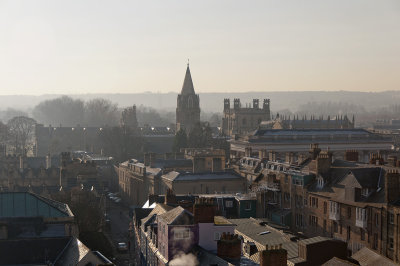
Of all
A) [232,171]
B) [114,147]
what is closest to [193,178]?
[232,171]

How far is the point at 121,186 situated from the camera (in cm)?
9619

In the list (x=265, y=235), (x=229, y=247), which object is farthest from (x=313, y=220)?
(x=229, y=247)

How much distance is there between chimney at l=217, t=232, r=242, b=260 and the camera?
31.3m

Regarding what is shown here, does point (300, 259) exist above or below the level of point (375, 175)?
below

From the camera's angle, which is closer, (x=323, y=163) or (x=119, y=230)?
(x=323, y=163)

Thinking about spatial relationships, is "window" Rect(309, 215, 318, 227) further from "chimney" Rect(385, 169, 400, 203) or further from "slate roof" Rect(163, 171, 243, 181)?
"slate roof" Rect(163, 171, 243, 181)

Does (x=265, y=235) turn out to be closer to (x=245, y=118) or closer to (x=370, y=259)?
(x=370, y=259)

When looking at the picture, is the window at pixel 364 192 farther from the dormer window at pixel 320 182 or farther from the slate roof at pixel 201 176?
the slate roof at pixel 201 176

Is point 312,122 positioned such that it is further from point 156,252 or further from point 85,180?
point 156,252

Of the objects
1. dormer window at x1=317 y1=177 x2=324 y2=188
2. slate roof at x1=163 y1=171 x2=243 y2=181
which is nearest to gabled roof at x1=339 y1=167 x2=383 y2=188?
dormer window at x1=317 y1=177 x2=324 y2=188

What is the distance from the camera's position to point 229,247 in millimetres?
31375

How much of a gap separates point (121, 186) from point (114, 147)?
28.7 metres

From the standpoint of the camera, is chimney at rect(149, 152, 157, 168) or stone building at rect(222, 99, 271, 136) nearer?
chimney at rect(149, 152, 157, 168)

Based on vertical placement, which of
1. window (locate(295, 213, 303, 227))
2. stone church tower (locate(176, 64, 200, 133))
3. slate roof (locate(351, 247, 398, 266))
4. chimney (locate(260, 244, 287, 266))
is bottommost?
window (locate(295, 213, 303, 227))
